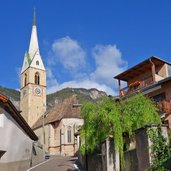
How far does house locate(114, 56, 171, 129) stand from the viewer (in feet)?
90.3

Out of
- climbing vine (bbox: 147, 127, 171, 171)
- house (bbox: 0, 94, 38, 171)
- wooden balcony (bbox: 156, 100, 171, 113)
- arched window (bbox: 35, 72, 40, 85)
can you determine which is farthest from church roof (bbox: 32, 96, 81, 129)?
climbing vine (bbox: 147, 127, 171, 171)

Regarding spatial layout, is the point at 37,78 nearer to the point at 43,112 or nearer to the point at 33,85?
the point at 33,85

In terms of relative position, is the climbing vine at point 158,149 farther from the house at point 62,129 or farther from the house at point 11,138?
the house at point 62,129

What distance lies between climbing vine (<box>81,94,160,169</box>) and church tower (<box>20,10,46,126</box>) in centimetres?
6243

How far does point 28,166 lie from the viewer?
27.9 m

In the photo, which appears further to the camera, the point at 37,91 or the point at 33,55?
the point at 33,55

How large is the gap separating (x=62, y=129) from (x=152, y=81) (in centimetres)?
3372

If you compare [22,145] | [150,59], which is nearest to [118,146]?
[22,145]

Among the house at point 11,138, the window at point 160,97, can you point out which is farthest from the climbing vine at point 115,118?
the window at point 160,97

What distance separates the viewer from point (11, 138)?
21.1 m

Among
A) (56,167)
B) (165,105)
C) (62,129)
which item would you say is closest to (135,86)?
(165,105)

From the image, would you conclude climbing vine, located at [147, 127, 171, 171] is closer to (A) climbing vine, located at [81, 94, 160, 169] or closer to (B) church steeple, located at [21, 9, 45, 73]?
(A) climbing vine, located at [81, 94, 160, 169]

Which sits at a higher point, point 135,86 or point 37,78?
point 37,78

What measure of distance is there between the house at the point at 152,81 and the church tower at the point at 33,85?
46776 millimetres
